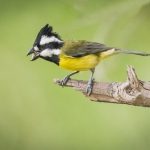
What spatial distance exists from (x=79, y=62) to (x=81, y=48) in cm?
6

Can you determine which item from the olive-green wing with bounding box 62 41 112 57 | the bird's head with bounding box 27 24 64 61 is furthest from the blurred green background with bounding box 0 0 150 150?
the bird's head with bounding box 27 24 64 61

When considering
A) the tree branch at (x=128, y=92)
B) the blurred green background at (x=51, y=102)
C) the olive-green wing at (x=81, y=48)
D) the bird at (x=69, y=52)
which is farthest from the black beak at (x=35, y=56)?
the blurred green background at (x=51, y=102)

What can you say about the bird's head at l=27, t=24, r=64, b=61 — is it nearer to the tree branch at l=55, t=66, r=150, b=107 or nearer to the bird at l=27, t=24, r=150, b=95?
the bird at l=27, t=24, r=150, b=95

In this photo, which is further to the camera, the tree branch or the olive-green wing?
the olive-green wing

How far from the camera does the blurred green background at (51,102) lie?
11.3ft

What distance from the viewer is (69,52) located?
2.43 metres

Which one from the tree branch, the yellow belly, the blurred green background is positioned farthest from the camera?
the blurred green background

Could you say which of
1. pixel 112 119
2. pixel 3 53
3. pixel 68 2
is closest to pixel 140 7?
pixel 68 2

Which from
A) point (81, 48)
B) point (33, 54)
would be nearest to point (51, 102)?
point (81, 48)

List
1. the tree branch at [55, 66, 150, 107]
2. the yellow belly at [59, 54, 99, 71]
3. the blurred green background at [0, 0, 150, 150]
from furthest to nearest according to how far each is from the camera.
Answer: the blurred green background at [0, 0, 150, 150], the yellow belly at [59, 54, 99, 71], the tree branch at [55, 66, 150, 107]

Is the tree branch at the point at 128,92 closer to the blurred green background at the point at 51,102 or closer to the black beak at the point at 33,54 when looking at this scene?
the black beak at the point at 33,54

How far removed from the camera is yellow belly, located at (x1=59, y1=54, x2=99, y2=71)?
2.39 metres

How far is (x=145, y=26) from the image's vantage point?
11.4 feet

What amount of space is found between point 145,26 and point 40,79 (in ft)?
1.80
